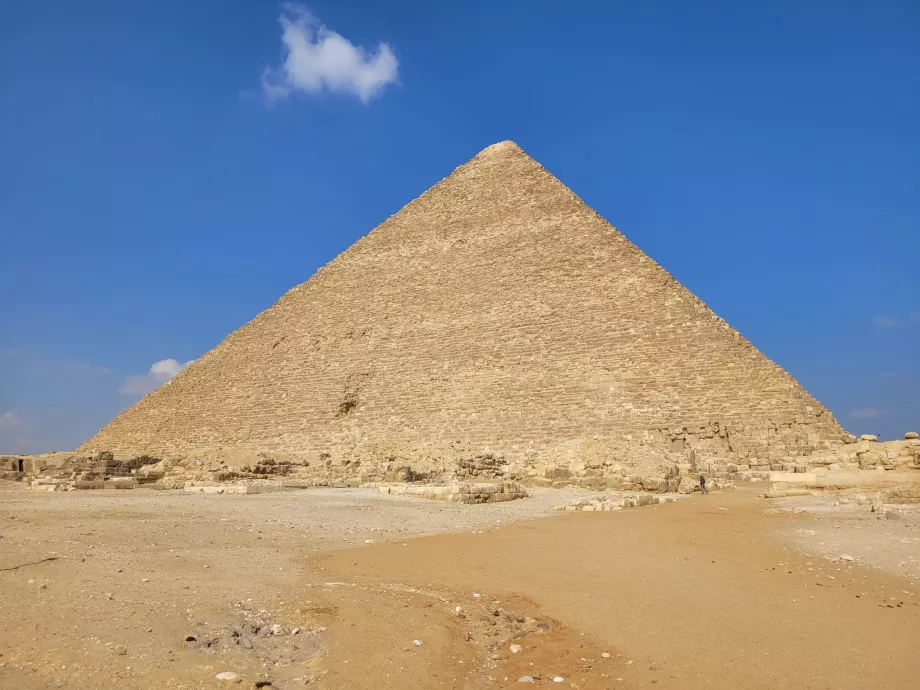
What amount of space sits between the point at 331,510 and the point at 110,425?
29.0 metres

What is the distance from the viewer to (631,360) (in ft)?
79.4

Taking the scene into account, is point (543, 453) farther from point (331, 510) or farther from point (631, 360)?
point (331, 510)

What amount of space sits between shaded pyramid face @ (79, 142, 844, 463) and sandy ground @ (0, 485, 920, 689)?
40.1ft

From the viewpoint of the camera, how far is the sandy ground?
2.88 meters

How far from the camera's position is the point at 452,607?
4.05 metres

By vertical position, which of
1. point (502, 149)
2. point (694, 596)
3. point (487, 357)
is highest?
point (502, 149)

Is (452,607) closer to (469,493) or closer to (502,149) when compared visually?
(469,493)

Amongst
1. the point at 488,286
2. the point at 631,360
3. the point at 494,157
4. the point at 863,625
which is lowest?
the point at 863,625

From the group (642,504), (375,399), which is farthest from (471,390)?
(642,504)

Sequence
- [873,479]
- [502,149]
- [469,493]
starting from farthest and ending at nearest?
[502,149] → [469,493] → [873,479]

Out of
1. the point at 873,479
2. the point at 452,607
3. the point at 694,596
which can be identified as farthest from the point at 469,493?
the point at 452,607

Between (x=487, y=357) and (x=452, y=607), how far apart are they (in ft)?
74.8

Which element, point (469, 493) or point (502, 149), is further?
point (502, 149)

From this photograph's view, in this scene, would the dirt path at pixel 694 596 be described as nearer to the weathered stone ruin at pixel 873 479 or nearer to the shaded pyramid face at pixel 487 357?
the weathered stone ruin at pixel 873 479
